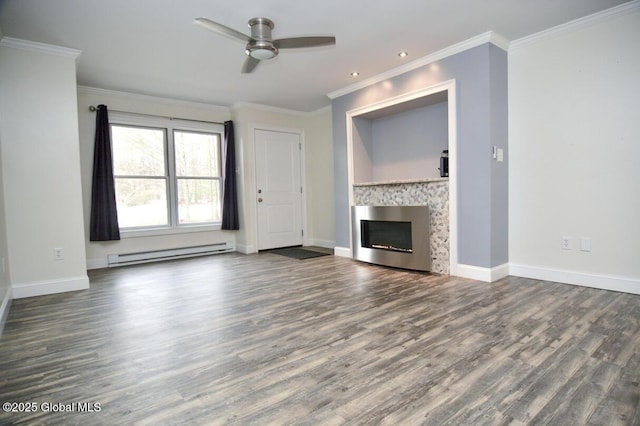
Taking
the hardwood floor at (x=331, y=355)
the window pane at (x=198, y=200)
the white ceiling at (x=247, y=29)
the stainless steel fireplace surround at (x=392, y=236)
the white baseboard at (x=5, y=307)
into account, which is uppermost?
the white ceiling at (x=247, y=29)

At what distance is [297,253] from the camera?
5590mm

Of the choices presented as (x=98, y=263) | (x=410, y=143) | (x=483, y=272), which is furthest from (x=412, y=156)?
(x=98, y=263)

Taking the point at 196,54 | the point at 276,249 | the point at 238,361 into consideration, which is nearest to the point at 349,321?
the point at 238,361

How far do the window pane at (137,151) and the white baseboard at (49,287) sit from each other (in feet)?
6.29

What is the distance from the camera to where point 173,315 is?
2.74 m

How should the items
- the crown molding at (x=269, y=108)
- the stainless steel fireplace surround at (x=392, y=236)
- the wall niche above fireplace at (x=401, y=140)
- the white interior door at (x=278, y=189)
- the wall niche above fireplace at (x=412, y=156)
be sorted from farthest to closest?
the white interior door at (x=278, y=189) → the crown molding at (x=269, y=108) → the wall niche above fireplace at (x=401, y=140) → the stainless steel fireplace surround at (x=392, y=236) → the wall niche above fireplace at (x=412, y=156)

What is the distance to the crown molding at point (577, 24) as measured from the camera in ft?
9.46

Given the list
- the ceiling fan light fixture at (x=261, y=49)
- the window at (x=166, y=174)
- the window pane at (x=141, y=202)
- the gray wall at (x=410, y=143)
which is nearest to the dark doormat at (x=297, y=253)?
the window at (x=166, y=174)

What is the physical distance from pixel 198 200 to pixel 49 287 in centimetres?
258

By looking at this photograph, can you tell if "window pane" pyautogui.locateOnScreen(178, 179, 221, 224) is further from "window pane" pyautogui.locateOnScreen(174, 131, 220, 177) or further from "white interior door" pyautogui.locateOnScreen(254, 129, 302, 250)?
"white interior door" pyautogui.locateOnScreen(254, 129, 302, 250)

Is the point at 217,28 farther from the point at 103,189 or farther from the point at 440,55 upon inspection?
the point at 103,189

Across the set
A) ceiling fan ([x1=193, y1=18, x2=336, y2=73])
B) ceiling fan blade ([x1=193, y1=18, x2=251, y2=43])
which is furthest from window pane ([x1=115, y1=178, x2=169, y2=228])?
ceiling fan blade ([x1=193, y1=18, x2=251, y2=43])

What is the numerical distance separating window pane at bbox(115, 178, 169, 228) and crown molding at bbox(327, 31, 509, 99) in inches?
134

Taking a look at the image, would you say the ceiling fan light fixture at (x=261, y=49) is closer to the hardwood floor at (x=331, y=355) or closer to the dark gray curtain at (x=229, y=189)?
the hardwood floor at (x=331, y=355)
